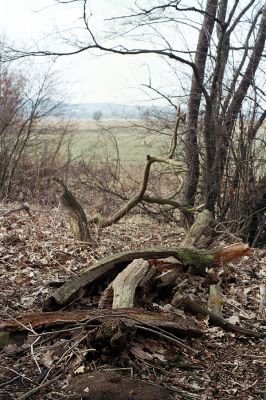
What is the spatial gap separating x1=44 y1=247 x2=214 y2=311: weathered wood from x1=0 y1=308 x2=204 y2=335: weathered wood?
42cm

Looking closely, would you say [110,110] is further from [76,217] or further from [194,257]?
[194,257]

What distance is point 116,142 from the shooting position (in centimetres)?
1305

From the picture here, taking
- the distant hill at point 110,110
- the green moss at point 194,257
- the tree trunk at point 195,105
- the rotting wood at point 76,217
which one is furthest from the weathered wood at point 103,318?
the distant hill at point 110,110

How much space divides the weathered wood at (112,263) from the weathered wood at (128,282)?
192mm

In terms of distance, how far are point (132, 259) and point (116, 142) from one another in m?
8.36

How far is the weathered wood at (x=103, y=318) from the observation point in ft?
12.2

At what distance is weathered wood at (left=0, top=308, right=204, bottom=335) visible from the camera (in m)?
3.71

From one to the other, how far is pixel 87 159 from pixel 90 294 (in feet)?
35.0

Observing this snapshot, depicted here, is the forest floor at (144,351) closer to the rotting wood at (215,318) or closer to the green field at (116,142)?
the rotting wood at (215,318)

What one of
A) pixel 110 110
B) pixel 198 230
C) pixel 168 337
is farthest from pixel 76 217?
pixel 110 110

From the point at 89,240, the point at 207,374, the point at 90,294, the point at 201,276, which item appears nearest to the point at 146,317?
the point at 207,374

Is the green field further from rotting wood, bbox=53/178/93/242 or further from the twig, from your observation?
the twig

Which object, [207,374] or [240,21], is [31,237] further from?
[240,21]

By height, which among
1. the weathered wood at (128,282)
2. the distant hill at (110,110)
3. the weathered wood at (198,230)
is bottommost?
the weathered wood at (128,282)
